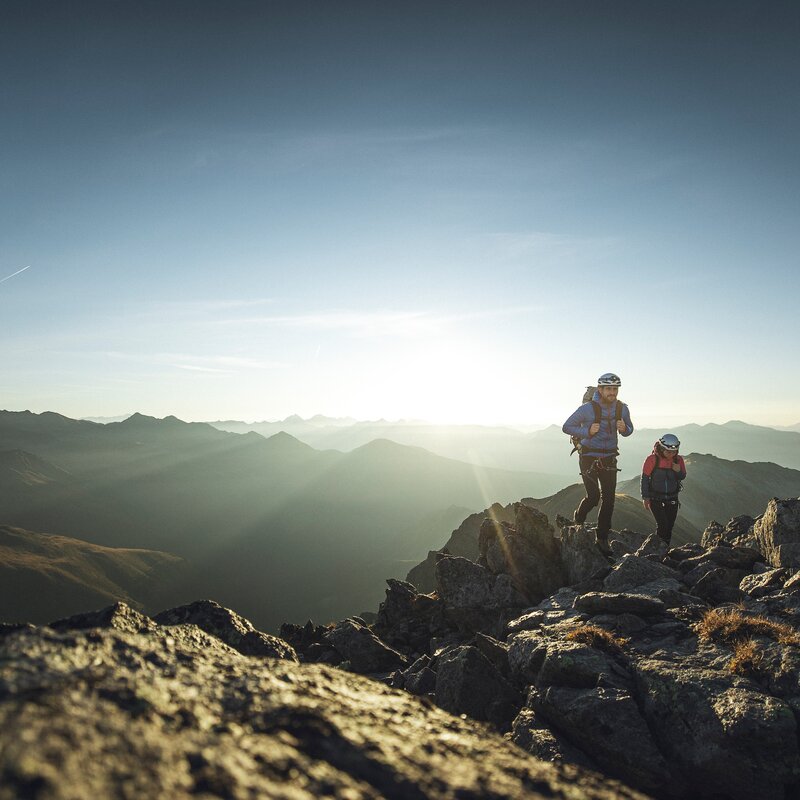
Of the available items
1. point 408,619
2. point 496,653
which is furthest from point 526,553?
point 496,653

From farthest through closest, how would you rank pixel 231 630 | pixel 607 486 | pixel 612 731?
pixel 607 486
pixel 231 630
pixel 612 731

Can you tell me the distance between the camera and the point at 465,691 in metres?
10.3

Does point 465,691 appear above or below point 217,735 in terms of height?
below

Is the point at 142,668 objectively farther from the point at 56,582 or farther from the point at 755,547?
the point at 56,582

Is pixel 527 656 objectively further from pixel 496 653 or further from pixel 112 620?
pixel 112 620

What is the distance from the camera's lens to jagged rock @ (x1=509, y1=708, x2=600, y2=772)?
27.0 ft

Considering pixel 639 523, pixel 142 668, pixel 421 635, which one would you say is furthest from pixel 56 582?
pixel 142 668

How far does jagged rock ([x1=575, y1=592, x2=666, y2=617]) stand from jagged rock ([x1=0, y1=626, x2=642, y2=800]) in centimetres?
990

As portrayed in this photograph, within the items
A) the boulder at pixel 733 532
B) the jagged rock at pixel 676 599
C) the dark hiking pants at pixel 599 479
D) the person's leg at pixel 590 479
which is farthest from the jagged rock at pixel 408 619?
the boulder at pixel 733 532

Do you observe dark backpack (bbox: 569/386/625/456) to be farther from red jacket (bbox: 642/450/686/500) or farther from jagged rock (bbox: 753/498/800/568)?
jagged rock (bbox: 753/498/800/568)

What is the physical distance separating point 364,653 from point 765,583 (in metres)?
11.6

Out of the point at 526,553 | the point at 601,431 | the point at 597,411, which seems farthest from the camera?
the point at 526,553

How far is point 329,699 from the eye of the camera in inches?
153

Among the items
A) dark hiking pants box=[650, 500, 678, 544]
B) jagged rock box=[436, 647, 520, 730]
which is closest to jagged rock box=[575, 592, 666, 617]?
jagged rock box=[436, 647, 520, 730]
